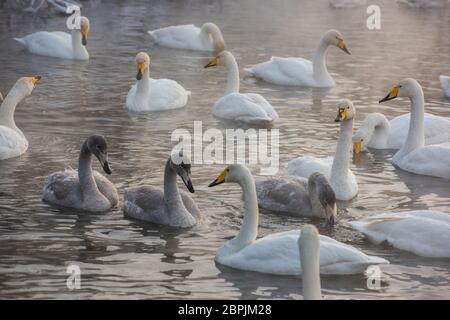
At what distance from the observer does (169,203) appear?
446 inches

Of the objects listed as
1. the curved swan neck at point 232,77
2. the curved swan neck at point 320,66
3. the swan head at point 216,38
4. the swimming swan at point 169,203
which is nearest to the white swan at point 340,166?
the swimming swan at point 169,203

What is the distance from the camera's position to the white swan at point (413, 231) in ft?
34.5

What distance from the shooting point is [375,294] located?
31.2ft

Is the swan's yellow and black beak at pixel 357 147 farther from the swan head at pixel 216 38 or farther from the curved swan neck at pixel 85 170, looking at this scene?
the swan head at pixel 216 38

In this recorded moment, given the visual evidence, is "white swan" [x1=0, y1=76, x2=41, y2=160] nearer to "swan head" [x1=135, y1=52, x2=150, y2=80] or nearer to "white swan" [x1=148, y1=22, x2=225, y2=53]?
"swan head" [x1=135, y1=52, x2=150, y2=80]

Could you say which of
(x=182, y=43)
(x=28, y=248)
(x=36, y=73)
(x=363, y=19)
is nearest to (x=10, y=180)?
(x=28, y=248)

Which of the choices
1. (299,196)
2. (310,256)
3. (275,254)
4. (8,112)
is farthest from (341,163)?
(310,256)

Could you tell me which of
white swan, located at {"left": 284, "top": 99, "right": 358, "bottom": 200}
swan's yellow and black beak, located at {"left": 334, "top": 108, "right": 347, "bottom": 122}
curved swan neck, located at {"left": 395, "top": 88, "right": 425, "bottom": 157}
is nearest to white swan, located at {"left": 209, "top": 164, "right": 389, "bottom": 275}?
white swan, located at {"left": 284, "top": 99, "right": 358, "bottom": 200}

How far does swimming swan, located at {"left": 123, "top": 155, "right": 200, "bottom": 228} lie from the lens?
11.3 metres

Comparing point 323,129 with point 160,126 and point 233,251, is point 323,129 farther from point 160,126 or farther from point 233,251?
point 233,251

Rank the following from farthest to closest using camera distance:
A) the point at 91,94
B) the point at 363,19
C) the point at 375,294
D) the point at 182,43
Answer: the point at 363,19 < the point at 182,43 < the point at 91,94 < the point at 375,294

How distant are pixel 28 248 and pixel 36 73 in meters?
9.46

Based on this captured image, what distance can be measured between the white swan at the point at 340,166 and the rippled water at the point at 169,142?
0.81 feet

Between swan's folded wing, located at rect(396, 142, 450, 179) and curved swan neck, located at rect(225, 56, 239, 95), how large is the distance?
13.7 feet
